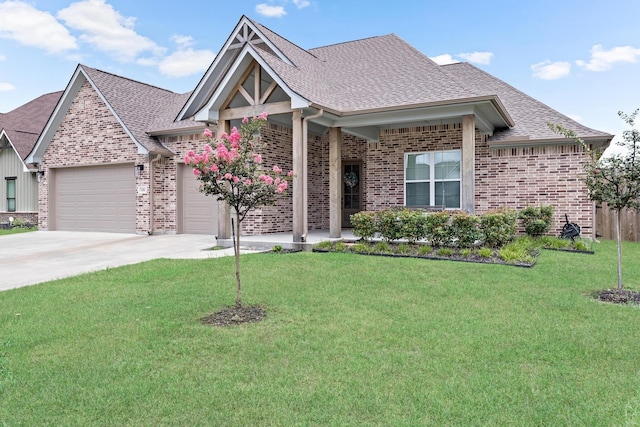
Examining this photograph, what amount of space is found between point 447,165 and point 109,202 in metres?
11.7

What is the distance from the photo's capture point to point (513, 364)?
389cm

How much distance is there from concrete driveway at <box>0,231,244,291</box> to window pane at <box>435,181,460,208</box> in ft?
20.1

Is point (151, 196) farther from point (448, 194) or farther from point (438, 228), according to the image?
point (438, 228)

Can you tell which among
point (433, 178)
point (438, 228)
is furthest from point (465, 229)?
point (433, 178)

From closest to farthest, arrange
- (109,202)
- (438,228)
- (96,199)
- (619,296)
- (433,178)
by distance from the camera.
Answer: (619,296), (438,228), (433,178), (109,202), (96,199)

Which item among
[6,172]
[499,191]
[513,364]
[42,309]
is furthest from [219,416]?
[6,172]

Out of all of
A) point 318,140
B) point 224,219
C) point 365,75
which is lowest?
point 224,219

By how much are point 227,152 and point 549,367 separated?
3.85m

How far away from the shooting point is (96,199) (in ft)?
54.5

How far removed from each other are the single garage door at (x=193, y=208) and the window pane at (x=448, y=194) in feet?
23.3

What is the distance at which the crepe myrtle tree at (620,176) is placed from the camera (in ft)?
20.4

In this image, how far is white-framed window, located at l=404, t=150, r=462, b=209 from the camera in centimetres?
1275

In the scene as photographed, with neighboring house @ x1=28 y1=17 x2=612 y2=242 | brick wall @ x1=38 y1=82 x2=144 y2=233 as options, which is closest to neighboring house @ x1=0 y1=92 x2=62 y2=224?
brick wall @ x1=38 y1=82 x2=144 y2=233

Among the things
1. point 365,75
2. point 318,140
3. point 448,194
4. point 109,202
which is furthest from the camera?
point 109,202
